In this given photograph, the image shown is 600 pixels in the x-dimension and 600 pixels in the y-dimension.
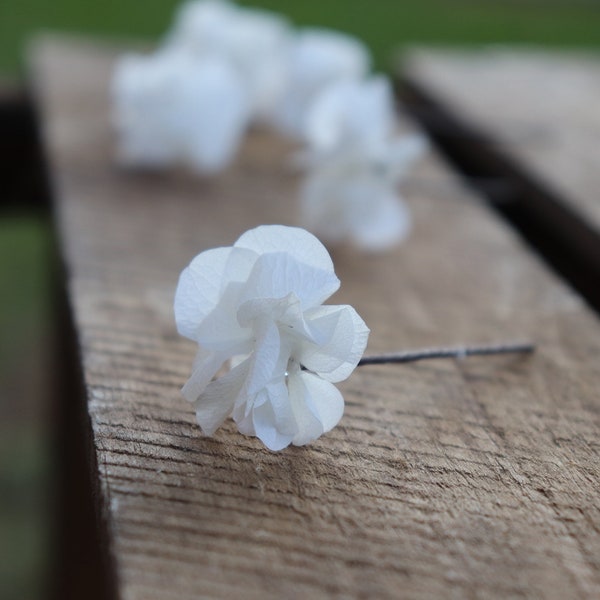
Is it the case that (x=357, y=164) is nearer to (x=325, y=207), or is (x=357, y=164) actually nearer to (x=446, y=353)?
(x=325, y=207)

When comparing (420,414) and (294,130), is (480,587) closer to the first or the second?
(420,414)

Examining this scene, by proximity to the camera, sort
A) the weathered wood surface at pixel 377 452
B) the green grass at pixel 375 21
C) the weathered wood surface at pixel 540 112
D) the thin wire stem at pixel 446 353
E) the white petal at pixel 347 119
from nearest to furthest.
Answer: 1. the weathered wood surface at pixel 377 452
2. the thin wire stem at pixel 446 353
3. the white petal at pixel 347 119
4. the weathered wood surface at pixel 540 112
5. the green grass at pixel 375 21

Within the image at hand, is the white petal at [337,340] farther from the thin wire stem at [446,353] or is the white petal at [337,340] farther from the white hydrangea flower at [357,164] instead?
the white hydrangea flower at [357,164]

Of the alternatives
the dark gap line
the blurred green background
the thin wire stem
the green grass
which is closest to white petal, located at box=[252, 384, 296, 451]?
the thin wire stem

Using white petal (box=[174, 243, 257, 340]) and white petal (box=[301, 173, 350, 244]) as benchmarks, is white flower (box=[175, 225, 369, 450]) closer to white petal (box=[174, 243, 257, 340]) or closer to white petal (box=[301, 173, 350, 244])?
white petal (box=[174, 243, 257, 340])

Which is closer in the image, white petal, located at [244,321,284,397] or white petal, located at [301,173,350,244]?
white petal, located at [244,321,284,397]

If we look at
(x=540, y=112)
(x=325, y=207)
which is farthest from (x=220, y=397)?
(x=540, y=112)

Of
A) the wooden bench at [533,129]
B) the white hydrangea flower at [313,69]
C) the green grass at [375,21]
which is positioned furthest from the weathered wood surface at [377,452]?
the green grass at [375,21]
